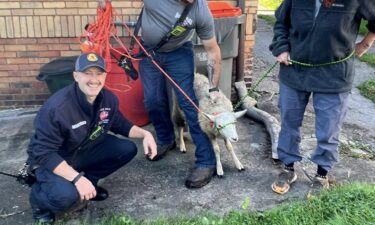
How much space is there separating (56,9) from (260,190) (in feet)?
11.2

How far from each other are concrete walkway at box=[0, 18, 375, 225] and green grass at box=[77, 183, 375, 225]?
0.18 metres

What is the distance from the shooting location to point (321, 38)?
3.55 m

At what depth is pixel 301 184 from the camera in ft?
13.8

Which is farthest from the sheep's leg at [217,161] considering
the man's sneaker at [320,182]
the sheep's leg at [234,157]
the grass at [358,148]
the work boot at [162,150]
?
the grass at [358,148]

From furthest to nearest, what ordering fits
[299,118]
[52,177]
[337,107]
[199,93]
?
[199,93], [299,118], [337,107], [52,177]

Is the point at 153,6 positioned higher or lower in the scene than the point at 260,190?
higher

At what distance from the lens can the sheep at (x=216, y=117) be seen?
13.1ft

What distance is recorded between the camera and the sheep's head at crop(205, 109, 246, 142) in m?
3.95

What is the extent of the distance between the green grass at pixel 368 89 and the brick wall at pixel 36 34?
232 centimetres

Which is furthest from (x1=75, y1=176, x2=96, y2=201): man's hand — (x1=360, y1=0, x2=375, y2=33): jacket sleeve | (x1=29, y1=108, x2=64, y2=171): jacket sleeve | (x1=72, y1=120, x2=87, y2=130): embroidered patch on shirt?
(x1=360, y1=0, x2=375, y2=33): jacket sleeve

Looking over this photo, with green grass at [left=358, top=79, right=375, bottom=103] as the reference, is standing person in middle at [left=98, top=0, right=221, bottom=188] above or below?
above

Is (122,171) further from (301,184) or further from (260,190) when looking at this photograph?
(301,184)

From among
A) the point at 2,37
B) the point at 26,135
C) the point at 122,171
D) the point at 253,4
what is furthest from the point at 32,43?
the point at 253,4

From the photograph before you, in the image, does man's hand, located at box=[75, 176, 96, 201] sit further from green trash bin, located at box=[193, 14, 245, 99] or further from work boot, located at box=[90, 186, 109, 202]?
green trash bin, located at box=[193, 14, 245, 99]
